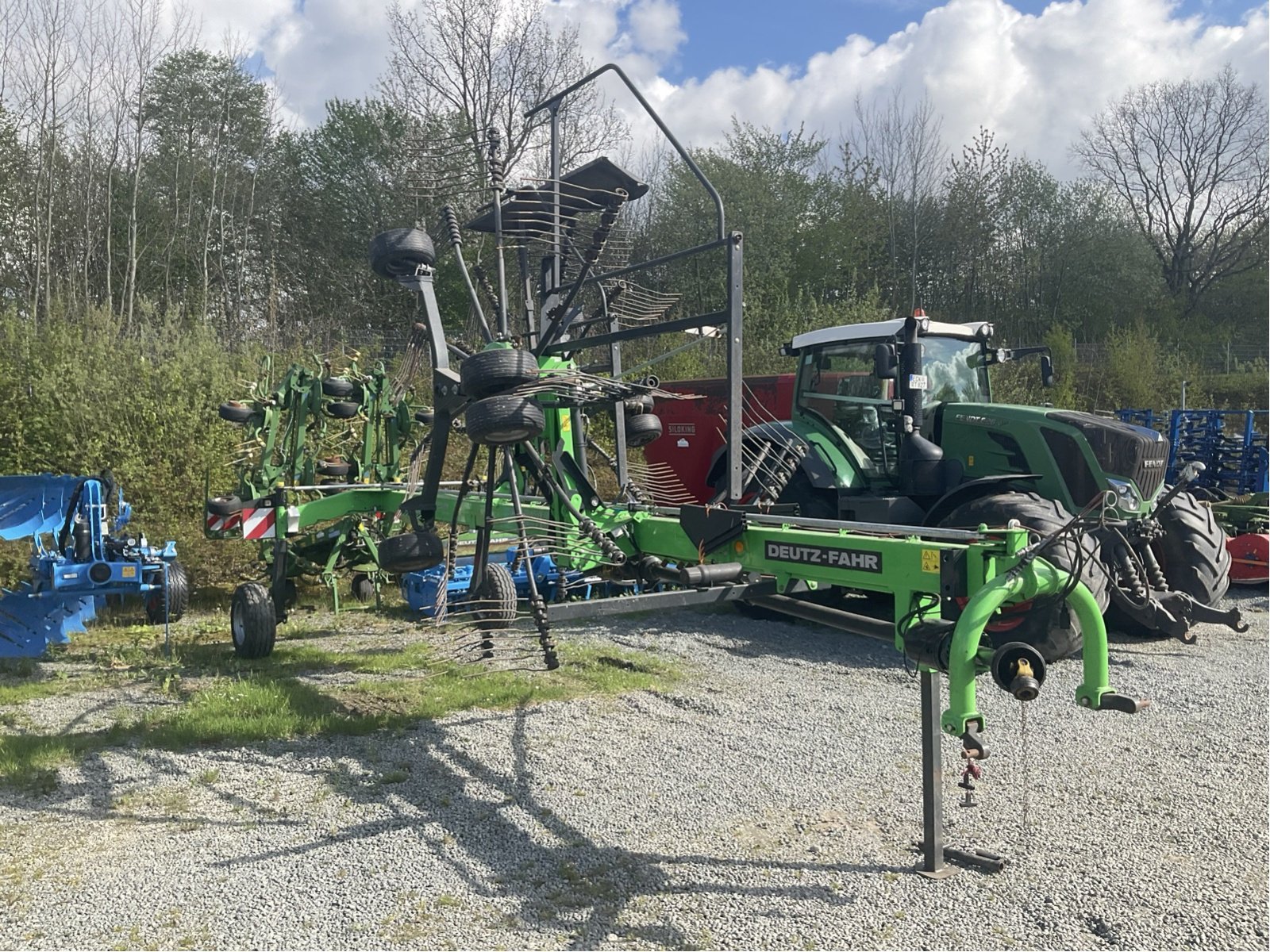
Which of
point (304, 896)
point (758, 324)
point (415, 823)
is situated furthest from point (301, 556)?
point (758, 324)

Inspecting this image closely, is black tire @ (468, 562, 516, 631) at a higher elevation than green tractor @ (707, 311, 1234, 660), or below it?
below

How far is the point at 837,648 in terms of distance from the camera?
23.4 feet

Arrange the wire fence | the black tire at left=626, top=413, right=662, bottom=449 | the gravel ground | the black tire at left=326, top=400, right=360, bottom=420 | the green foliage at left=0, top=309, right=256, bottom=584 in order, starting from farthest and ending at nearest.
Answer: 1. the wire fence
2. the green foliage at left=0, top=309, right=256, bottom=584
3. the black tire at left=326, top=400, right=360, bottom=420
4. the black tire at left=626, top=413, right=662, bottom=449
5. the gravel ground

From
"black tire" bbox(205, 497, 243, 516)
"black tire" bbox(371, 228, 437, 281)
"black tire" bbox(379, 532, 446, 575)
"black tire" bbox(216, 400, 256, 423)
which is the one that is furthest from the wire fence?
"black tire" bbox(379, 532, 446, 575)

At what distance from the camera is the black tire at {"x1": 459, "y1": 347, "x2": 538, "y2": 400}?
12.3ft

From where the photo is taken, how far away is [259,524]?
6.86 m

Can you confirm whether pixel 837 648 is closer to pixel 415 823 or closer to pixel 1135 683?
pixel 1135 683

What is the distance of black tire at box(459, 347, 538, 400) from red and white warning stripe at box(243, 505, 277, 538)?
356 cm

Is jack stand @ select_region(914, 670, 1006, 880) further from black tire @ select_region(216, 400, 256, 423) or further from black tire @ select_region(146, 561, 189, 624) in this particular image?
black tire @ select_region(146, 561, 189, 624)

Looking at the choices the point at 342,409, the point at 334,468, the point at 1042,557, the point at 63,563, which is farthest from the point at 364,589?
the point at 1042,557

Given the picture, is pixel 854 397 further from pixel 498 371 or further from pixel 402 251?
pixel 498 371

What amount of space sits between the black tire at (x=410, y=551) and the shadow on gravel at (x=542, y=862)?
3.04 feet

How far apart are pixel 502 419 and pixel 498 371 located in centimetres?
18

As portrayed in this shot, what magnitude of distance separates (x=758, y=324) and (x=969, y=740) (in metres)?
17.4
